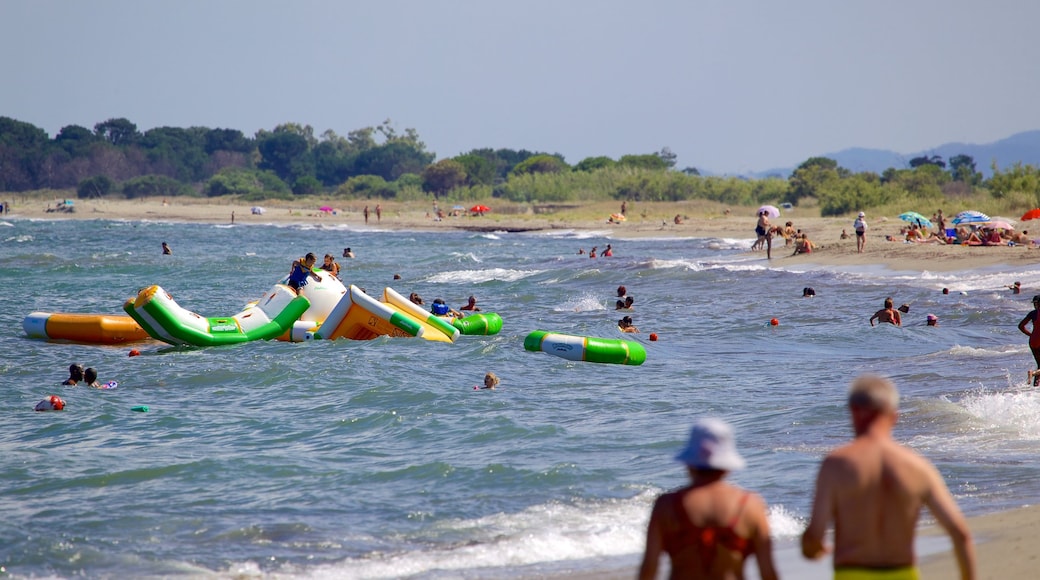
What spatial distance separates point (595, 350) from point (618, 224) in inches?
1578

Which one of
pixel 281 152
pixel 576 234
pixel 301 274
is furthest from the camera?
pixel 281 152

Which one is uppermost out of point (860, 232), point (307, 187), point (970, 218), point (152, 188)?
point (152, 188)

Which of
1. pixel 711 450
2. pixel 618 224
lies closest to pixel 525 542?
pixel 711 450

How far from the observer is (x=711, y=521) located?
3.59 m

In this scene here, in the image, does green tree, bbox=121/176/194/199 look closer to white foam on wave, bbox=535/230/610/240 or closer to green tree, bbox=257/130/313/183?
green tree, bbox=257/130/313/183

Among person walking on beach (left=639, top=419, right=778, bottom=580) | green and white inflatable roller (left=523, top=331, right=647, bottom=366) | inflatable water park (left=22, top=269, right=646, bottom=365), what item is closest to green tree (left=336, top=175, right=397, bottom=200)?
inflatable water park (left=22, top=269, right=646, bottom=365)

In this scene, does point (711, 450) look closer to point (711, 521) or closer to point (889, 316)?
point (711, 521)

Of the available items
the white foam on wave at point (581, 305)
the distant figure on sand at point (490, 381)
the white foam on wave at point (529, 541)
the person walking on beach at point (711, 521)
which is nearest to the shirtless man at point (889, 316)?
the white foam on wave at point (581, 305)

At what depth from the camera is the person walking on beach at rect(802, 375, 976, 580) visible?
11.5ft

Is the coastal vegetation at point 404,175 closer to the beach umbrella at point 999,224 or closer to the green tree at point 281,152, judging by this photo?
the green tree at point 281,152

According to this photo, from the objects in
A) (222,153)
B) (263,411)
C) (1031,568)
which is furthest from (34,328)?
(222,153)

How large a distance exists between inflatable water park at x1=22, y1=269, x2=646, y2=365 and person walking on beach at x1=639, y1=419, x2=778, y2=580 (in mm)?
11253

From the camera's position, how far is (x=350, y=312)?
1585 centimetres

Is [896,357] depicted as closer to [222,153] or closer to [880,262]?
[880,262]
